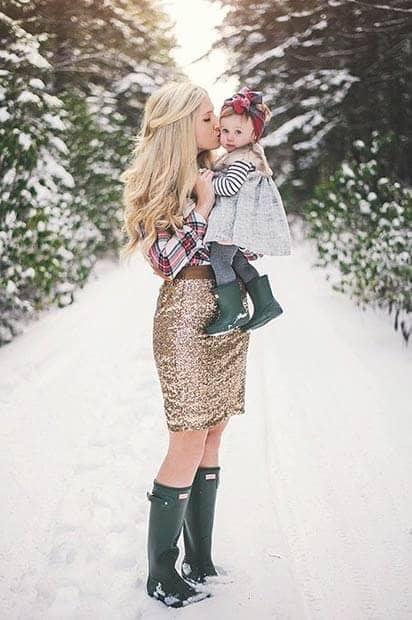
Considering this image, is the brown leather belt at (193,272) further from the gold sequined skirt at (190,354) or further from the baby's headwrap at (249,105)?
the baby's headwrap at (249,105)

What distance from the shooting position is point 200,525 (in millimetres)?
2406

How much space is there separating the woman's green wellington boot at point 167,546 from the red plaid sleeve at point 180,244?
76 cm

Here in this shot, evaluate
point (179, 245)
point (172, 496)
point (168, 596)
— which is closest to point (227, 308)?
point (179, 245)

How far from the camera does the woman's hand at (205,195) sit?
211 cm

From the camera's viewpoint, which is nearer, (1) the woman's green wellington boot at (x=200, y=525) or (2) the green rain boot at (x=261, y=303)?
(2) the green rain boot at (x=261, y=303)

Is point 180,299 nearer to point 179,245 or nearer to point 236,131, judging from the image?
point 179,245

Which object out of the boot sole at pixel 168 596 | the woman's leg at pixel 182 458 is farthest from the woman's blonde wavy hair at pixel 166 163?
the boot sole at pixel 168 596

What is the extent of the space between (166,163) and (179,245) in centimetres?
27

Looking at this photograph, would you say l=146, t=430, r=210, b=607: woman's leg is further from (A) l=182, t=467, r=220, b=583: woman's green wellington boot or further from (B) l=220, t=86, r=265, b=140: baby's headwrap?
(B) l=220, t=86, r=265, b=140: baby's headwrap

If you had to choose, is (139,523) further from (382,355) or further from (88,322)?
(88,322)

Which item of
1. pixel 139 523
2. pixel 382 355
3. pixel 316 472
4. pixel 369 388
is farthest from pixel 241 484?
pixel 382 355

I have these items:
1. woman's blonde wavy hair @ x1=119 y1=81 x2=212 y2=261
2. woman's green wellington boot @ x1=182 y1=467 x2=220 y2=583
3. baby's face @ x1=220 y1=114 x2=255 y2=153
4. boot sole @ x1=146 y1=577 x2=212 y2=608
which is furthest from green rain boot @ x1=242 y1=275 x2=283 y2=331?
boot sole @ x1=146 y1=577 x2=212 y2=608

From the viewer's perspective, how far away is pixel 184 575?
2.49 m

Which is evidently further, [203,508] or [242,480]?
[242,480]
